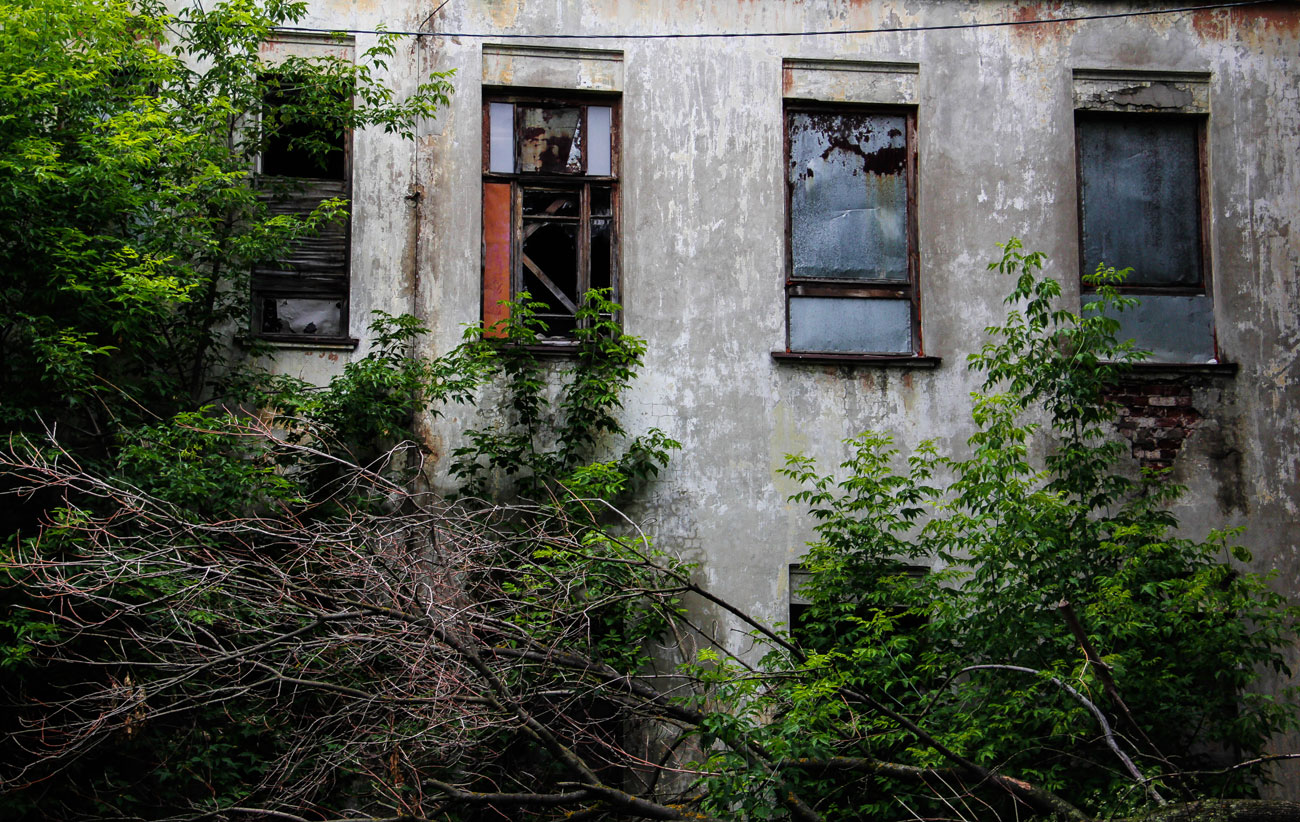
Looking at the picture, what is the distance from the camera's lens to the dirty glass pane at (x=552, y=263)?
9492mm

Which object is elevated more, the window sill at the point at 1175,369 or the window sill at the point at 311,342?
the window sill at the point at 311,342

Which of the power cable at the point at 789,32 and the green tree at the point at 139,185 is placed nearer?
the green tree at the point at 139,185

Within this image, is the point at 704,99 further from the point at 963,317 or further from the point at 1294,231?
the point at 1294,231

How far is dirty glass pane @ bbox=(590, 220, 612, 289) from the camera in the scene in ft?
31.2

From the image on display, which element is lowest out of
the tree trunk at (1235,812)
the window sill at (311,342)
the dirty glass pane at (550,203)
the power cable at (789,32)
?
the tree trunk at (1235,812)

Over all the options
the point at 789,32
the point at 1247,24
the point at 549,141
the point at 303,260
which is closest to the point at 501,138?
the point at 549,141

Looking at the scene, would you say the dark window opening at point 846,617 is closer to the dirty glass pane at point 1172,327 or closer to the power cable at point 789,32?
the dirty glass pane at point 1172,327

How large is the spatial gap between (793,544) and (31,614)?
16.6 ft

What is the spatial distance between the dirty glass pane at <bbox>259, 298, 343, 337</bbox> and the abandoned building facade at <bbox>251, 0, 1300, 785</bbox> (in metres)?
0.02

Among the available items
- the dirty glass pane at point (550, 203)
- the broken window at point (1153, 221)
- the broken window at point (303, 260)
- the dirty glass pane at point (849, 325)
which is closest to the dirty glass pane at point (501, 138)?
the dirty glass pane at point (550, 203)

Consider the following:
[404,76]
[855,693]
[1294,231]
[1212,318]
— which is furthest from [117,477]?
[1294,231]

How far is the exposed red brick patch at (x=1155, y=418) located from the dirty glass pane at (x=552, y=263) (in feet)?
13.9

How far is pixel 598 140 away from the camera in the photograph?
31.8 feet

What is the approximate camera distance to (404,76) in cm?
932
